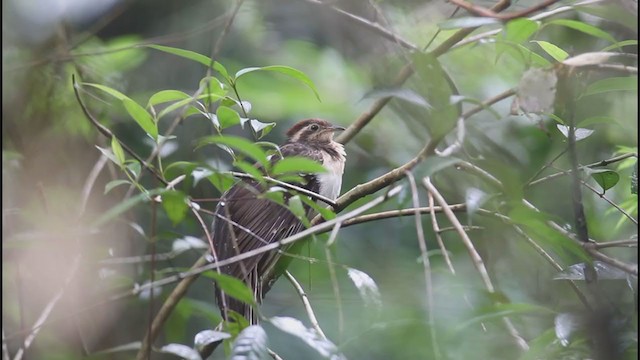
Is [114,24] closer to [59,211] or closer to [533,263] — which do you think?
[59,211]

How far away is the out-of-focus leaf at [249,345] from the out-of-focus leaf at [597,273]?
34.5 inches

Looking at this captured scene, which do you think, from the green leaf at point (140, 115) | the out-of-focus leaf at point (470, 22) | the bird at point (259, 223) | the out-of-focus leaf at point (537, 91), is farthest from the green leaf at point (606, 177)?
the green leaf at point (140, 115)

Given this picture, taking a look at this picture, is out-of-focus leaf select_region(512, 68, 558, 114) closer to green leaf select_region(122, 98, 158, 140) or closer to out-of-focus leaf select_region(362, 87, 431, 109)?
out-of-focus leaf select_region(362, 87, 431, 109)

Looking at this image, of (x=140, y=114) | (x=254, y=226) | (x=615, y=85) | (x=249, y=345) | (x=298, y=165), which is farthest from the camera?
(x=254, y=226)

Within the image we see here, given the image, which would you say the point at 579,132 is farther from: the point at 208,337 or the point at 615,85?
the point at 208,337

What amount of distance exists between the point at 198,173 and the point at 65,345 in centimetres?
273

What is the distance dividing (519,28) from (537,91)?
0.18 meters

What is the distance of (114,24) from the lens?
5195 mm

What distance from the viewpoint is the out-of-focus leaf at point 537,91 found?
213 cm

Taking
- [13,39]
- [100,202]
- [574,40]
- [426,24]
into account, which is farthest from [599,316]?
[13,39]

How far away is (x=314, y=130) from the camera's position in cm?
494

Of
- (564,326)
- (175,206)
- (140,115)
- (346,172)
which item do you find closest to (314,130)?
(346,172)

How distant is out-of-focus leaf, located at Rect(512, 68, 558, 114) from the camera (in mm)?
2133

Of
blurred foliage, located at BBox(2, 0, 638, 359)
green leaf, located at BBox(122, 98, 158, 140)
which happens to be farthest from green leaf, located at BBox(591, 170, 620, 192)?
green leaf, located at BBox(122, 98, 158, 140)
